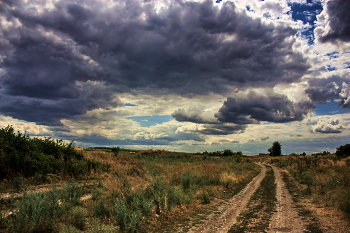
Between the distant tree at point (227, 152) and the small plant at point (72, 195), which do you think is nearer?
the small plant at point (72, 195)

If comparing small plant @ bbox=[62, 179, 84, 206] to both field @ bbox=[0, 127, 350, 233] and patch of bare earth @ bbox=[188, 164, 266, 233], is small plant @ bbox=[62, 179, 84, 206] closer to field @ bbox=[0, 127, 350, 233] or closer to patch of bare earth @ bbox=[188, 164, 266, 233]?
field @ bbox=[0, 127, 350, 233]

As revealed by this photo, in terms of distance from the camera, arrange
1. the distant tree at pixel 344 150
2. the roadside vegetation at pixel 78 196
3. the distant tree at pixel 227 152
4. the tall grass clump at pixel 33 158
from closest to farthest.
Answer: the roadside vegetation at pixel 78 196 < the tall grass clump at pixel 33 158 < the distant tree at pixel 344 150 < the distant tree at pixel 227 152

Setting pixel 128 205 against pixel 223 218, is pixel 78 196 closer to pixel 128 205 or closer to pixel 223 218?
pixel 128 205

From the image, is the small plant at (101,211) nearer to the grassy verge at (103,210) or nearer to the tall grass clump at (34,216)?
the grassy verge at (103,210)

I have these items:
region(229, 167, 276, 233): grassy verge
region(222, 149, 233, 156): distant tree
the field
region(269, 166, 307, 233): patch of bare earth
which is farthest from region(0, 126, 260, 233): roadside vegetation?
region(222, 149, 233, 156): distant tree

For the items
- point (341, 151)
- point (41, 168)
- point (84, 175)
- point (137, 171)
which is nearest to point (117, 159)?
point (137, 171)

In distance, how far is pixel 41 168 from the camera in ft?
44.7

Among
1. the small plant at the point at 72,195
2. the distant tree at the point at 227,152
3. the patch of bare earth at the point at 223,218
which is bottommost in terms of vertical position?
the distant tree at the point at 227,152

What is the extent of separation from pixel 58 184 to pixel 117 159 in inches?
414

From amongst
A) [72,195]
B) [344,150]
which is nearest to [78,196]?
[72,195]

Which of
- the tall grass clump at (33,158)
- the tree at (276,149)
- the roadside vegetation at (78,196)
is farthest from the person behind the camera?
the tree at (276,149)

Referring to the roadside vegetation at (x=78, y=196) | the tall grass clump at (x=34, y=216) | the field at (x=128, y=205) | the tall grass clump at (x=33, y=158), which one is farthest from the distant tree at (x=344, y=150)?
the tall grass clump at (x=34, y=216)

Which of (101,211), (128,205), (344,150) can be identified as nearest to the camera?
(101,211)

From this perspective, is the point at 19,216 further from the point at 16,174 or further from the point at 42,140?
the point at 42,140
